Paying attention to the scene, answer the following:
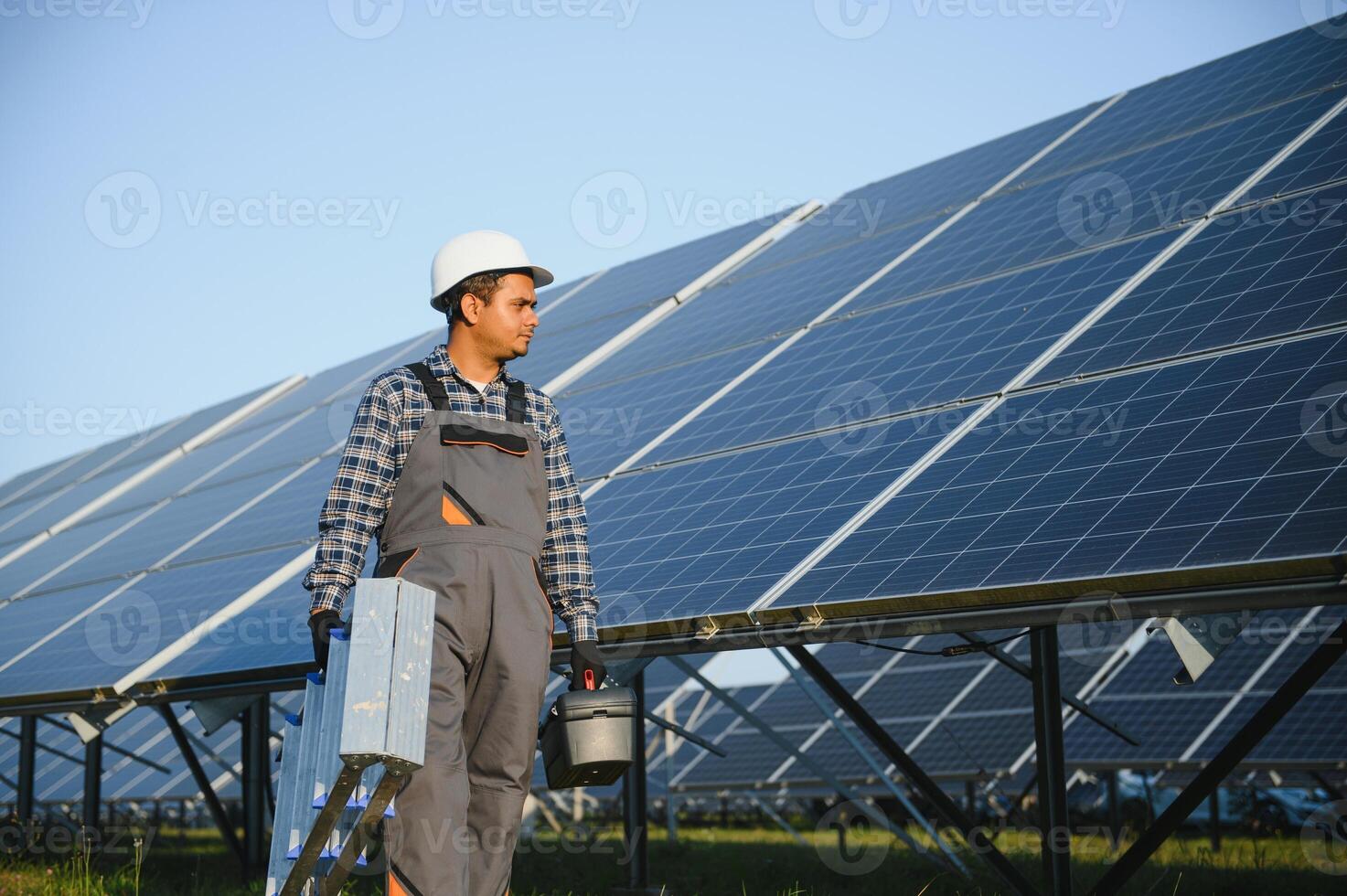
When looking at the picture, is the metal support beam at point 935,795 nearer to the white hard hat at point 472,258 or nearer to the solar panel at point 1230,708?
the white hard hat at point 472,258

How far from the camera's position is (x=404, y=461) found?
13.2 ft

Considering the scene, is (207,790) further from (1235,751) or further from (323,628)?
(1235,751)

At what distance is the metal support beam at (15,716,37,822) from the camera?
11391 mm

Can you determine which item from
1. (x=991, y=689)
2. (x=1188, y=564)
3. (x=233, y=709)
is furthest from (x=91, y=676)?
(x=991, y=689)

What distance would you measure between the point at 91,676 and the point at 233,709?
0.94m

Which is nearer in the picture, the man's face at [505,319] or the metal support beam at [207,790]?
the man's face at [505,319]

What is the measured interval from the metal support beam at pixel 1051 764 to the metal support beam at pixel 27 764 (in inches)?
340

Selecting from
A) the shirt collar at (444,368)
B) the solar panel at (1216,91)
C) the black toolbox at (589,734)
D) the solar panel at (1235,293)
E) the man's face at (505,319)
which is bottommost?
the black toolbox at (589,734)

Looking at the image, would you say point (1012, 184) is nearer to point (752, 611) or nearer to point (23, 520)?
point (752, 611)

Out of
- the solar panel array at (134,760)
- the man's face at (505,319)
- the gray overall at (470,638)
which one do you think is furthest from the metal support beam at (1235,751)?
the solar panel array at (134,760)

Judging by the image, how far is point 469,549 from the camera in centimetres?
384

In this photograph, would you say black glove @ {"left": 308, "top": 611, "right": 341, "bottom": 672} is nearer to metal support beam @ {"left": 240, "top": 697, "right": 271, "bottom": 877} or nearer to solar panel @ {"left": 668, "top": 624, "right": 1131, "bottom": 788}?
metal support beam @ {"left": 240, "top": 697, "right": 271, "bottom": 877}

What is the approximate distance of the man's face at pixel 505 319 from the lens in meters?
4.20

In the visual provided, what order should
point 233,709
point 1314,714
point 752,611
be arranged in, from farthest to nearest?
point 1314,714, point 233,709, point 752,611
